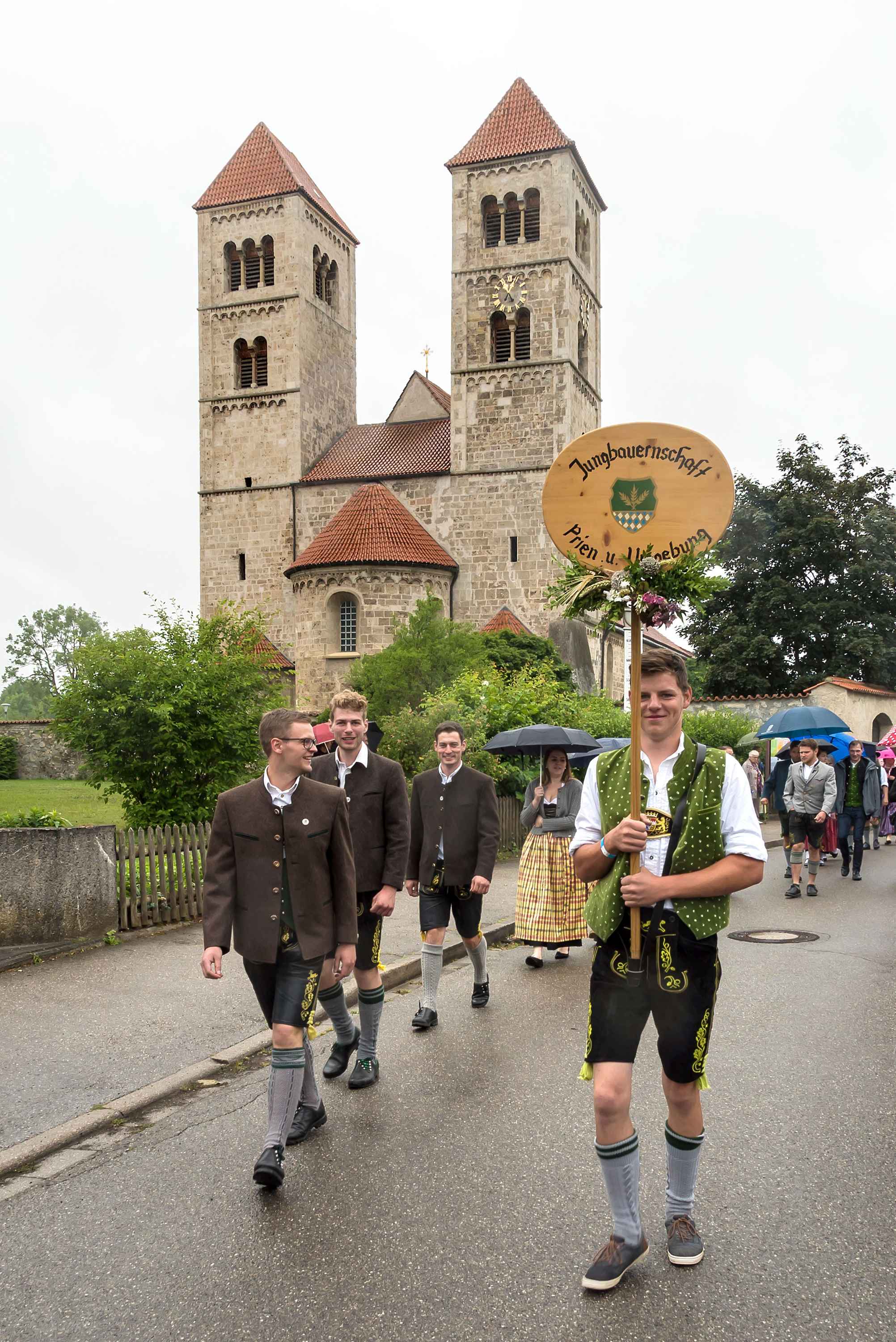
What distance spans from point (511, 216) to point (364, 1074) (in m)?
40.4

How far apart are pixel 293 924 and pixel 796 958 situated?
5.98 meters

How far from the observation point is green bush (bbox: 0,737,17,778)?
1630 inches

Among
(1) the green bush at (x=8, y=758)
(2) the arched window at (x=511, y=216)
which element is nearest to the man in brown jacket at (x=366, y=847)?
(1) the green bush at (x=8, y=758)

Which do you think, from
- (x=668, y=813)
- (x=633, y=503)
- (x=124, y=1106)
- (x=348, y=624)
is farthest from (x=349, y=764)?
(x=348, y=624)

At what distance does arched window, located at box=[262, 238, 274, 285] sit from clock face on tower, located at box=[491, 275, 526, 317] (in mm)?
9176

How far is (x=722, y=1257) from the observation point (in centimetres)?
371

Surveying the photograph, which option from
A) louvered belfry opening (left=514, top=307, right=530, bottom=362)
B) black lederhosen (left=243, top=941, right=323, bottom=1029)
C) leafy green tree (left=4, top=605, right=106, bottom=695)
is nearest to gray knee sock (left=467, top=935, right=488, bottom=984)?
black lederhosen (left=243, top=941, right=323, bottom=1029)

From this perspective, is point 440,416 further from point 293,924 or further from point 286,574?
point 293,924

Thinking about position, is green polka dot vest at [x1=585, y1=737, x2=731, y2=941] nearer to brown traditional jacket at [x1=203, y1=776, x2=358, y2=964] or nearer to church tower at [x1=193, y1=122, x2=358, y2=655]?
brown traditional jacket at [x1=203, y1=776, x2=358, y2=964]

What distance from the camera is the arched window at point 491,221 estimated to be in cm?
4159

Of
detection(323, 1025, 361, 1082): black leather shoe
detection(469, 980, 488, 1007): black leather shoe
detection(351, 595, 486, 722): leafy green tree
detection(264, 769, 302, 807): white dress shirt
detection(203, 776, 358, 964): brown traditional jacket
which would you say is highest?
detection(351, 595, 486, 722): leafy green tree

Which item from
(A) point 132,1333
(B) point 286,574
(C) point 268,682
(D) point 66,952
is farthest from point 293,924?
(B) point 286,574

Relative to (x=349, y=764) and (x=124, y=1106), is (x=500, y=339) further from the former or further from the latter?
(x=124, y=1106)

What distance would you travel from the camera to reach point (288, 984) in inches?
184
